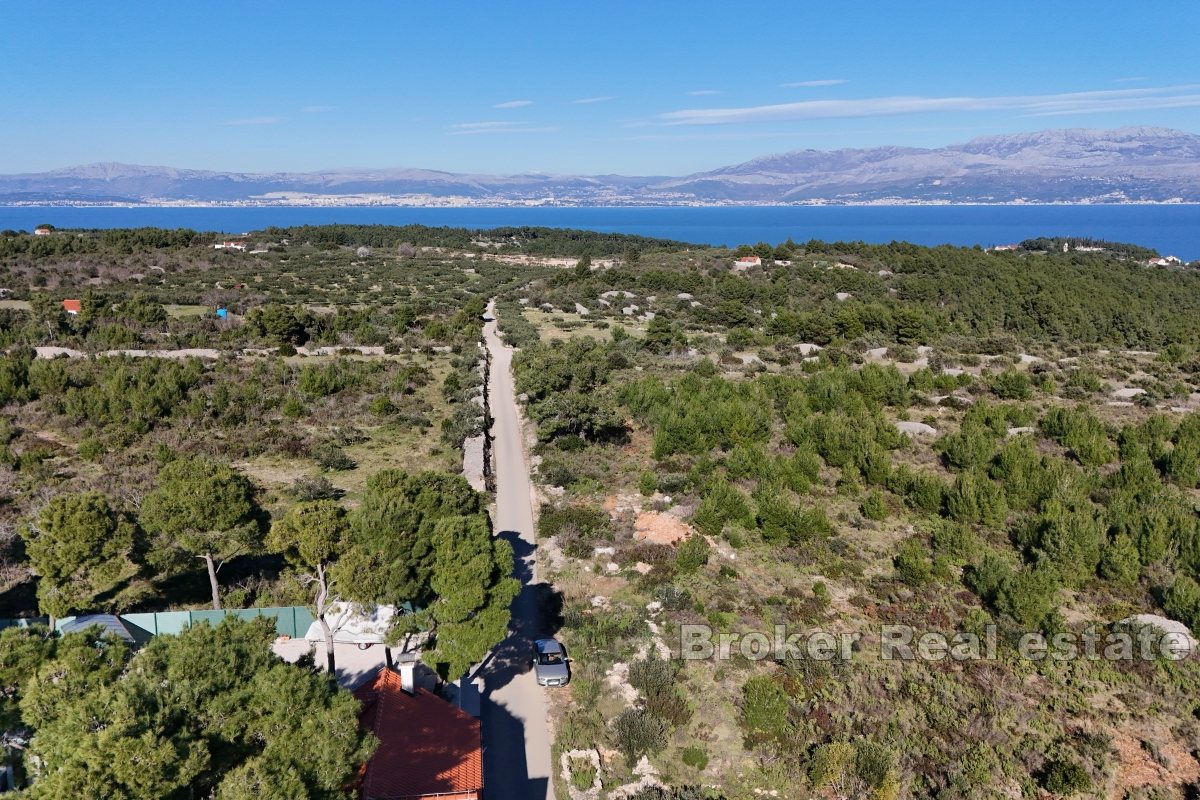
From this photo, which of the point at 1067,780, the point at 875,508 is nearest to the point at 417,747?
the point at 1067,780

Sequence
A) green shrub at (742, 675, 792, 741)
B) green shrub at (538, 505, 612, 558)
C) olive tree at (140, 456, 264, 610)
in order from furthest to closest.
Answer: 1. green shrub at (538, 505, 612, 558)
2. olive tree at (140, 456, 264, 610)
3. green shrub at (742, 675, 792, 741)

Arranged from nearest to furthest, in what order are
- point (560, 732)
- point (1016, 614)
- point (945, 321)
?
point (560, 732)
point (1016, 614)
point (945, 321)

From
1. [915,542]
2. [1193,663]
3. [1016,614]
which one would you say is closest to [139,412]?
[915,542]

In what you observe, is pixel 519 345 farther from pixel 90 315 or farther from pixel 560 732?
pixel 560 732

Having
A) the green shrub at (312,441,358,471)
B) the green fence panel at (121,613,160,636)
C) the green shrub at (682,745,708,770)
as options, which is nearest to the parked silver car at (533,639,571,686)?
the green shrub at (682,745,708,770)

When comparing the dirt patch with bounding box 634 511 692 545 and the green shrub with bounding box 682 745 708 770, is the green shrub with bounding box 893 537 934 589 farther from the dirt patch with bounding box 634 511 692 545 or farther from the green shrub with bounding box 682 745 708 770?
the green shrub with bounding box 682 745 708 770

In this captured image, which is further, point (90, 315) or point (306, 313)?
point (306, 313)

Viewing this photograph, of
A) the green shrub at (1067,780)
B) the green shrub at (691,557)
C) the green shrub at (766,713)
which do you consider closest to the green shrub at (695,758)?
the green shrub at (766,713)
